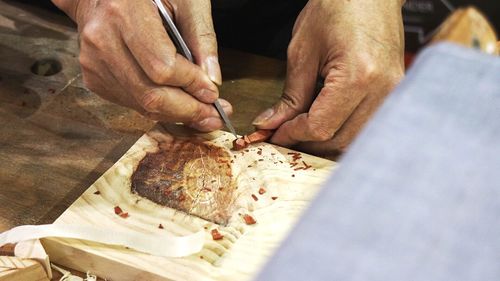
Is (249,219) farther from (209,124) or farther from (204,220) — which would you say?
(209,124)

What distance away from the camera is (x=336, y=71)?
4.36 feet

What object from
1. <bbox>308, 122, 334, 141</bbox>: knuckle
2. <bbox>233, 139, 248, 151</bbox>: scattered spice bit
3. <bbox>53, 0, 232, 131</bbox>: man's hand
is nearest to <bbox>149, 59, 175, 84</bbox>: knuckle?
<bbox>53, 0, 232, 131</bbox>: man's hand

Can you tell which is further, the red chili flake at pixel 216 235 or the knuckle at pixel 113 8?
the knuckle at pixel 113 8

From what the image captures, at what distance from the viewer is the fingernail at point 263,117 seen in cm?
146

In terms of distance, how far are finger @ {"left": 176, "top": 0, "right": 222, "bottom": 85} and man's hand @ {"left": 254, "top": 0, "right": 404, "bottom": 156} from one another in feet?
0.60

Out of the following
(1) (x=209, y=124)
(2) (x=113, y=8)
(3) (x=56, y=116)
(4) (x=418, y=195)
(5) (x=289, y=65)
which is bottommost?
(3) (x=56, y=116)

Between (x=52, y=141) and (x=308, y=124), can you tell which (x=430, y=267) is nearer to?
(x=308, y=124)

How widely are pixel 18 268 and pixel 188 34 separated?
644 mm

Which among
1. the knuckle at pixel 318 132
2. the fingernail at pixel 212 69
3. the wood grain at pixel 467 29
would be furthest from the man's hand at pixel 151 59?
the wood grain at pixel 467 29

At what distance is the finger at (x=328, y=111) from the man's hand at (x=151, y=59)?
0.65 feet

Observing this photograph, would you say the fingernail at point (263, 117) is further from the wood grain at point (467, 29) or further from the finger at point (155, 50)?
the wood grain at point (467, 29)

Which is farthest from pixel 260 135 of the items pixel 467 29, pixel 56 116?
pixel 467 29

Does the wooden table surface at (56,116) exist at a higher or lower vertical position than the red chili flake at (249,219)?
lower

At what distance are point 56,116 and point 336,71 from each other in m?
0.76
